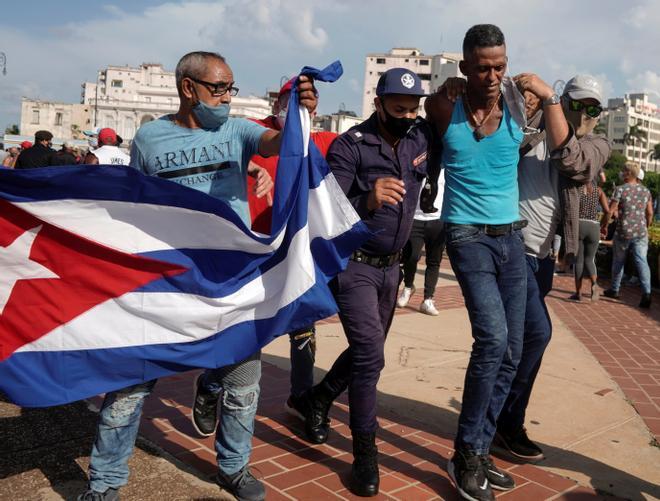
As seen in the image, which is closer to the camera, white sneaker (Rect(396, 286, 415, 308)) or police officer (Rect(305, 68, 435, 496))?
police officer (Rect(305, 68, 435, 496))

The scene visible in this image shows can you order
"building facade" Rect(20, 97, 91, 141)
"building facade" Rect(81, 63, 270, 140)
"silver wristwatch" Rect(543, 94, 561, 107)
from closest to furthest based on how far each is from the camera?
"silver wristwatch" Rect(543, 94, 561, 107), "building facade" Rect(81, 63, 270, 140), "building facade" Rect(20, 97, 91, 141)

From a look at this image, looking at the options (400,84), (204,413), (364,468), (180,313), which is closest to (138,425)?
(180,313)

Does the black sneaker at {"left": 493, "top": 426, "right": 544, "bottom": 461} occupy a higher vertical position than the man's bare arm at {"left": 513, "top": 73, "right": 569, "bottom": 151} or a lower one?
lower

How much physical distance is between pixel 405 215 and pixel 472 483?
1352mm

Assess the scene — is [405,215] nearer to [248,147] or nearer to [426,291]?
[248,147]

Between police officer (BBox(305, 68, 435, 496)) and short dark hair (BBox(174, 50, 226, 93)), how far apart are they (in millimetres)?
759

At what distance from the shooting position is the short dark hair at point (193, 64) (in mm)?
3346

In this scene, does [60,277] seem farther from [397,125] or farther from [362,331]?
[397,125]

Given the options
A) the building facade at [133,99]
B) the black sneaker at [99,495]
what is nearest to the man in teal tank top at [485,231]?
the black sneaker at [99,495]

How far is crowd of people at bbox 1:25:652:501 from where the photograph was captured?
3312 millimetres

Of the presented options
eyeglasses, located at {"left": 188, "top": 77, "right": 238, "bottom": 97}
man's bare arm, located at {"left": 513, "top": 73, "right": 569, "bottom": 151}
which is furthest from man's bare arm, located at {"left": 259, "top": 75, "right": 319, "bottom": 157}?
man's bare arm, located at {"left": 513, "top": 73, "right": 569, "bottom": 151}

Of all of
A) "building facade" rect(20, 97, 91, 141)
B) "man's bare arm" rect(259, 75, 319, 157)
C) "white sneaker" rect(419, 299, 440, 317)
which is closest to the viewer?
"man's bare arm" rect(259, 75, 319, 157)

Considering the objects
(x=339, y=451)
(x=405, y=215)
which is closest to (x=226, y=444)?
(x=339, y=451)

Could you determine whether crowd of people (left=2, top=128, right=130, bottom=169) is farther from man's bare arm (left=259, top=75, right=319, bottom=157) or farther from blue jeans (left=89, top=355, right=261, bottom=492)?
blue jeans (left=89, top=355, right=261, bottom=492)
